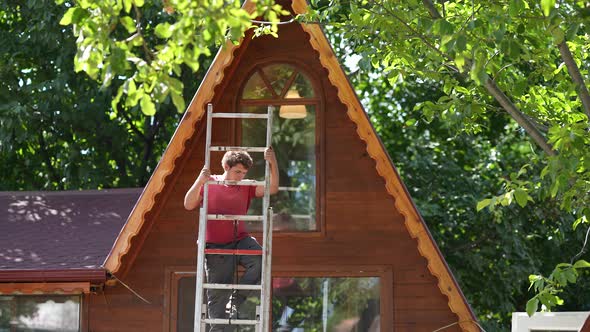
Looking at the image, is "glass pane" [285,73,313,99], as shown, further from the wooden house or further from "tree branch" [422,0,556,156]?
"tree branch" [422,0,556,156]

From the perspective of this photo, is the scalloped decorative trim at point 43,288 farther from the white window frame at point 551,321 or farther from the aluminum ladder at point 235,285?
the white window frame at point 551,321

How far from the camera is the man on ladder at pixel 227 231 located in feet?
33.9

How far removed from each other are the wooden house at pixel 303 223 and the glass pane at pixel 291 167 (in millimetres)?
11

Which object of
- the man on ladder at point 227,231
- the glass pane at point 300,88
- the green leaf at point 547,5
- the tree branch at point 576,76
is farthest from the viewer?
the glass pane at point 300,88

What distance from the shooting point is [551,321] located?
40.2 ft

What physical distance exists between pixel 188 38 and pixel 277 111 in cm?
568

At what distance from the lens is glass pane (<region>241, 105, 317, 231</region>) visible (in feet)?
41.0

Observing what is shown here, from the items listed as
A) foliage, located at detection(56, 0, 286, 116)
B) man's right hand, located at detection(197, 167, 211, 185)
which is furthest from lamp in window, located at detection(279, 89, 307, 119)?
foliage, located at detection(56, 0, 286, 116)

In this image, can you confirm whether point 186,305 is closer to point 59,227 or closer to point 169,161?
point 169,161

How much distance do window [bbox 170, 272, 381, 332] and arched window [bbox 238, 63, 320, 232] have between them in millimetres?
672

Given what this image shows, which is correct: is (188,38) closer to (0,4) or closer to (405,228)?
(405,228)

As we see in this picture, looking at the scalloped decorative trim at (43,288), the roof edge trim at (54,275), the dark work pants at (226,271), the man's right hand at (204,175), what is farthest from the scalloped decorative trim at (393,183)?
the scalloped decorative trim at (43,288)

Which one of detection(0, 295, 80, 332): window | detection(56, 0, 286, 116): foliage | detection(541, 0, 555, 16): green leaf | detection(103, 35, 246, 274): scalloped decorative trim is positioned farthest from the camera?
detection(0, 295, 80, 332): window

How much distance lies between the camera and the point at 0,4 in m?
18.8
